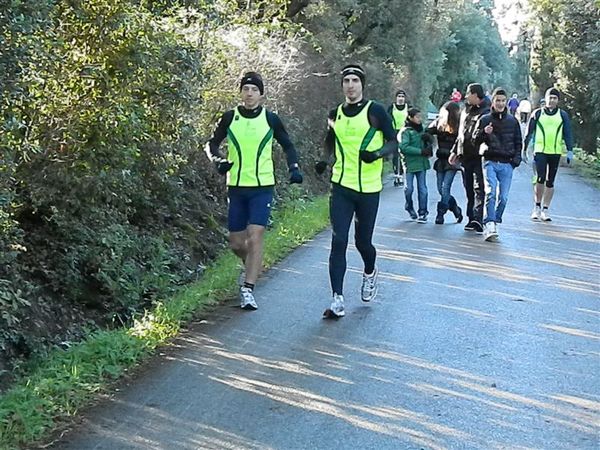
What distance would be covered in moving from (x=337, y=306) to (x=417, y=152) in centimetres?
718

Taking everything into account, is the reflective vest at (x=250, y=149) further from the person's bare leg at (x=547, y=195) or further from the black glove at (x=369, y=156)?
the person's bare leg at (x=547, y=195)

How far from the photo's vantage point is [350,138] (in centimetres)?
838

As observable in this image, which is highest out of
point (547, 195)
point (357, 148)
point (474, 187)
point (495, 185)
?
point (357, 148)

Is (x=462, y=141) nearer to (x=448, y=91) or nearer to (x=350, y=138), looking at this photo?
(x=350, y=138)

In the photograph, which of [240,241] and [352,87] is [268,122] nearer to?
[352,87]

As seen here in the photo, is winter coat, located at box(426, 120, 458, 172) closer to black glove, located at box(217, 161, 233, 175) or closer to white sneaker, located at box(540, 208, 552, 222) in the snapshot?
white sneaker, located at box(540, 208, 552, 222)

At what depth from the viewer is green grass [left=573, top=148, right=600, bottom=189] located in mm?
25631

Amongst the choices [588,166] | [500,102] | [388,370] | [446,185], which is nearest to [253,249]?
[388,370]

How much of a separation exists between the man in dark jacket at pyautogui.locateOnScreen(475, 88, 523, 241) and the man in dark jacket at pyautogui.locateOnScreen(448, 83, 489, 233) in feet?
0.89

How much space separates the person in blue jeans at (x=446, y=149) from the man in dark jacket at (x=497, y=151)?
4.48ft

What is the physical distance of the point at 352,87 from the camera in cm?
820

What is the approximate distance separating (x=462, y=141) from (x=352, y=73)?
5.89 m

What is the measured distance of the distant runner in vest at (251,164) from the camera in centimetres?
878

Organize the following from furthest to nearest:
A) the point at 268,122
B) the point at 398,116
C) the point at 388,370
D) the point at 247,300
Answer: the point at 398,116
the point at 268,122
the point at 247,300
the point at 388,370
